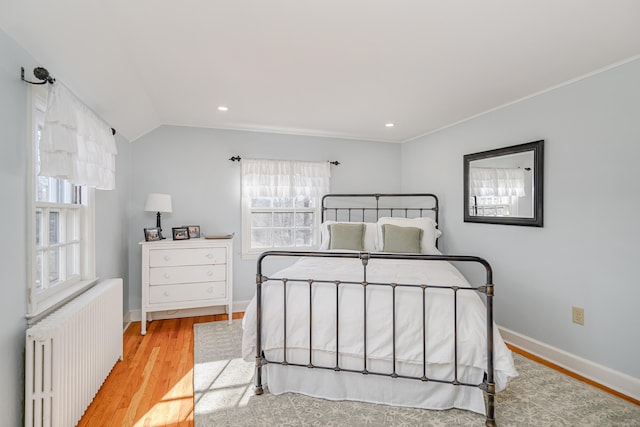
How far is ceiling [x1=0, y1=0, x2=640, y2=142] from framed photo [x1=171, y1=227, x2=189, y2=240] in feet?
3.83

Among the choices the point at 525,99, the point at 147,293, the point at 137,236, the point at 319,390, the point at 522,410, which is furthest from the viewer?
the point at 137,236

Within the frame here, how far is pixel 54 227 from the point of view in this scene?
2225 mm

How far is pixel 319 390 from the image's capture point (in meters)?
2.20

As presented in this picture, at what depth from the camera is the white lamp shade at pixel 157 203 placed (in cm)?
354

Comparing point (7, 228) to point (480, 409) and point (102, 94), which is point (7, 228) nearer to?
point (102, 94)

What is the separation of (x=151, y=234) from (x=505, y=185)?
3.66 meters

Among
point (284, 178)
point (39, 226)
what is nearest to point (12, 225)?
point (39, 226)

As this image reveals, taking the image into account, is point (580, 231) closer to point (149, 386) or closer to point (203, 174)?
point (149, 386)

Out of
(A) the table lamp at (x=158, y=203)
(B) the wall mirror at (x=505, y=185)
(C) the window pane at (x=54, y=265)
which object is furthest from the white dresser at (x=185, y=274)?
(B) the wall mirror at (x=505, y=185)

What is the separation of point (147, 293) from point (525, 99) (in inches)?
162

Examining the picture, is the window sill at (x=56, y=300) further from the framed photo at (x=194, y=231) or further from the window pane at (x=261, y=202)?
the window pane at (x=261, y=202)

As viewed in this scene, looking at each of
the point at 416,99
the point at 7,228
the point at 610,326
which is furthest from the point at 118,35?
the point at 610,326

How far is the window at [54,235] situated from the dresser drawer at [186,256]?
86 cm

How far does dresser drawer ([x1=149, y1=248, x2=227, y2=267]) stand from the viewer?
345 centimetres
